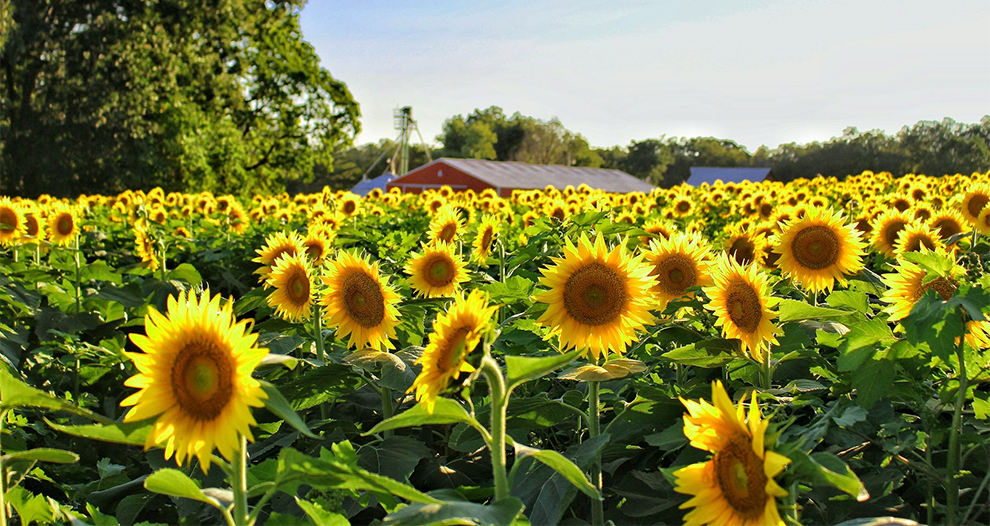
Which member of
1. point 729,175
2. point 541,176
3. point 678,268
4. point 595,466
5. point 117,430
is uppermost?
point 729,175

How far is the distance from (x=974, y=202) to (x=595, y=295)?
12.6 ft

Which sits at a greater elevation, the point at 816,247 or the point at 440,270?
the point at 816,247

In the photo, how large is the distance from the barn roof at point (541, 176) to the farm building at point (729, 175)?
40.6ft

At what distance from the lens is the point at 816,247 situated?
3.19m

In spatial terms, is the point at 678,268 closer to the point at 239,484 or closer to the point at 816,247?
the point at 816,247

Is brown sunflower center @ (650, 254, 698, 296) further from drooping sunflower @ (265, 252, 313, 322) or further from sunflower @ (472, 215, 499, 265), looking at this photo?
sunflower @ (472, 215, 499, 265)

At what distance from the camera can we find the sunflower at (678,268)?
2.76 m

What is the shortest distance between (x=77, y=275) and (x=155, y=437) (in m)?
4.21

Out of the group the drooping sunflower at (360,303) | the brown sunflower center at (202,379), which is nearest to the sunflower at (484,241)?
the drooping sunflower at (360,303)

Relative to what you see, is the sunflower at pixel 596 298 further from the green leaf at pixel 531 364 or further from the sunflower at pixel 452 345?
the green leaf at pixel 531 364

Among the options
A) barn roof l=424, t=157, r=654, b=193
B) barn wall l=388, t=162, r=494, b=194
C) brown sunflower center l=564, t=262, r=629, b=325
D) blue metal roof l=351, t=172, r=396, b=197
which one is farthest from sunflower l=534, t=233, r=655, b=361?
blue metal roof l=351, t=172, r=396, b=197

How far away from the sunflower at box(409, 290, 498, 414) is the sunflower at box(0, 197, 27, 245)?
5.73 metres

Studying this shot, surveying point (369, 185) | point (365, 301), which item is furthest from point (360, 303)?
point (369, 185)

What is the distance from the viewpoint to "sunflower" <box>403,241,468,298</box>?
10.8 feet
